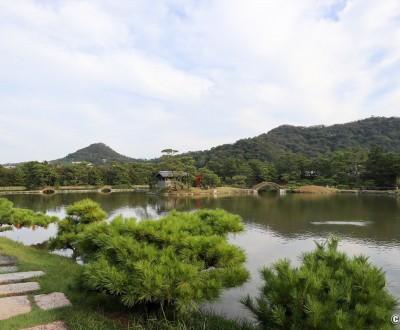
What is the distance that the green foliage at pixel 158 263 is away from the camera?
285 cm

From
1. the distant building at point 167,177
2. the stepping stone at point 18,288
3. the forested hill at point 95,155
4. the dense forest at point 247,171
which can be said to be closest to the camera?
the stepping stone at point 18,288

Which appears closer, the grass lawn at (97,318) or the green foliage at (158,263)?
the green foliage at (158,263)

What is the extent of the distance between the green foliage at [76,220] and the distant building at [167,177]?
2888 centimetres

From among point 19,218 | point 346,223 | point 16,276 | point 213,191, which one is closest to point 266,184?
point 213,191

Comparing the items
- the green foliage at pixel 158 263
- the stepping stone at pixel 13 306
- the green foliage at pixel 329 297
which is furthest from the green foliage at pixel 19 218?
the green foliage at pixel 329 297

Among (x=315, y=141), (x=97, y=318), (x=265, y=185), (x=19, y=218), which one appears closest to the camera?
(x=97, y=318)

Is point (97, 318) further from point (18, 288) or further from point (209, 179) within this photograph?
point (209, 179)

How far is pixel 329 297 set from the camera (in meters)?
2.34

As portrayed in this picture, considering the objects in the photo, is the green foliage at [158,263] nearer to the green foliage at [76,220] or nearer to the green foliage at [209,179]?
the green foliage at [76,220]

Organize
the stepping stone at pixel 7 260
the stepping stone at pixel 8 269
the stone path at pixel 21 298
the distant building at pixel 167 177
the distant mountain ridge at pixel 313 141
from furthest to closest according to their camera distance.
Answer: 1. the distant mountain ridge at pixel 313 141
2. the distant building at pixel 167 177
3. the stepping stone at pixel 7 260
4. the stepping stone at pixel 8 269
5. the stone path at pixel 21 298

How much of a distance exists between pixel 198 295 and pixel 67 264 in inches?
176

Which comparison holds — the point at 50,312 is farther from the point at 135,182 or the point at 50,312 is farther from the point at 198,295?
the point at 135,182

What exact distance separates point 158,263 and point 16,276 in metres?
3.34

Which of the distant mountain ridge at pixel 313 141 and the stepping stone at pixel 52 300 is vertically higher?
the distant mountain ridge at pixel 313 141
